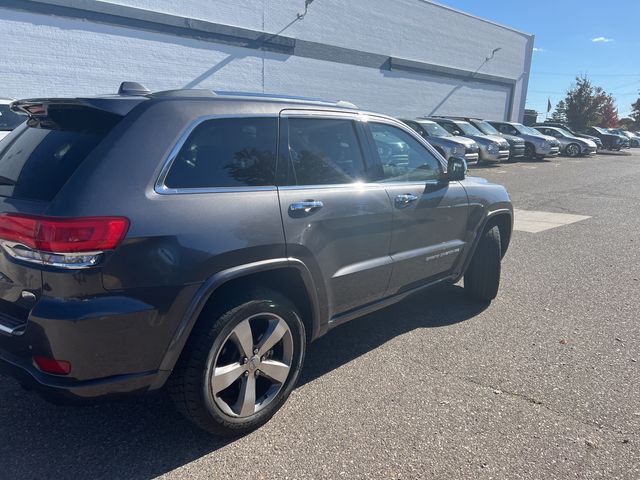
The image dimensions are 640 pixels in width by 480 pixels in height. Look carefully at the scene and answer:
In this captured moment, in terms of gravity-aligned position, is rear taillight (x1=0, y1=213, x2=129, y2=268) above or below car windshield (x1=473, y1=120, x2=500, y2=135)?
below

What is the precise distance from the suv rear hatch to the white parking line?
742 cm

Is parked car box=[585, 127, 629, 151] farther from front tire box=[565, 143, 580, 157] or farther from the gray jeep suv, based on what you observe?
the gray jeep suv

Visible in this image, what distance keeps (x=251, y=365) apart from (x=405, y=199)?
5.47ft

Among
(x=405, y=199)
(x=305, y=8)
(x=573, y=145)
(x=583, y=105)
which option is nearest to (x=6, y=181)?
(x=405, y=199)

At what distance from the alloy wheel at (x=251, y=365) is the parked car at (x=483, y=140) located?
17770 mm

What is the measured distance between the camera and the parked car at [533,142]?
23.1 metres

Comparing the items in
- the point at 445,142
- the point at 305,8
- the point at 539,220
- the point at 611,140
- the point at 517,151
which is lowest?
the point at 539,220

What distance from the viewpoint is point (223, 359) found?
2689mm

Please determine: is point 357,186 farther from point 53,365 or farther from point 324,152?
point 53,365

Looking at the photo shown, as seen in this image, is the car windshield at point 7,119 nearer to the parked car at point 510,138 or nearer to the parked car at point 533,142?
the parked car at point 510,138

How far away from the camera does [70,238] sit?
7.05ft

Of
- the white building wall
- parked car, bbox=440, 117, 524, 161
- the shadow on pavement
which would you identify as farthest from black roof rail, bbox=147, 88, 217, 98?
parked car, bbox=440, 117, 524, 161

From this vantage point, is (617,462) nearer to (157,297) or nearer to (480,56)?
(157,297)

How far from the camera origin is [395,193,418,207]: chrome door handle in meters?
3.59
